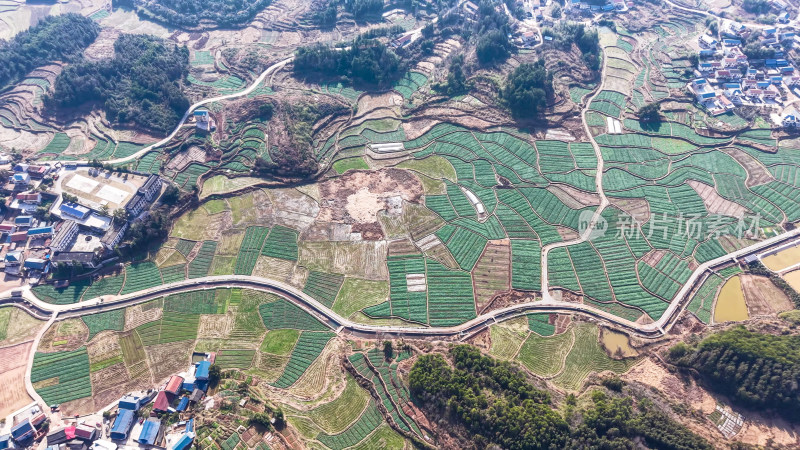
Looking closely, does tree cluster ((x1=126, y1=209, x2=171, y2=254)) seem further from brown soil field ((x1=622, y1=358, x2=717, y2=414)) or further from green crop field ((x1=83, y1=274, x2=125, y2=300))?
brown soil field ((x1=622, y1=358, x2=717, y2=414))

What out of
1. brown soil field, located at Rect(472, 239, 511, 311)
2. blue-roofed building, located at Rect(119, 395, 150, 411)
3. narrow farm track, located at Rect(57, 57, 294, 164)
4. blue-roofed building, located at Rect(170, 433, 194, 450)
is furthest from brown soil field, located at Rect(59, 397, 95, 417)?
brown soil field, located at Rect(472, 239, 511, 311)

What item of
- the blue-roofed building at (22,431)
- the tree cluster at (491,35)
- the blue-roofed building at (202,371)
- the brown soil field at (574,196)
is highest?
the tree cluster at (491,35)

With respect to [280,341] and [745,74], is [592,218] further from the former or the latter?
[745,74]

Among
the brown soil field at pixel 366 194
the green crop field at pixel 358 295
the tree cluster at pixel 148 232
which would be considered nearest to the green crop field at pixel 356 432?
the green crop field at pixel 358 295

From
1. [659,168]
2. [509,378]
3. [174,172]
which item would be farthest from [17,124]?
[659,168]

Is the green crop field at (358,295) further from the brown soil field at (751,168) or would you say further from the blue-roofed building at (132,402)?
the brown soil field at (751,168)

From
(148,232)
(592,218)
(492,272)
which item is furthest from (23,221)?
(592,218)
